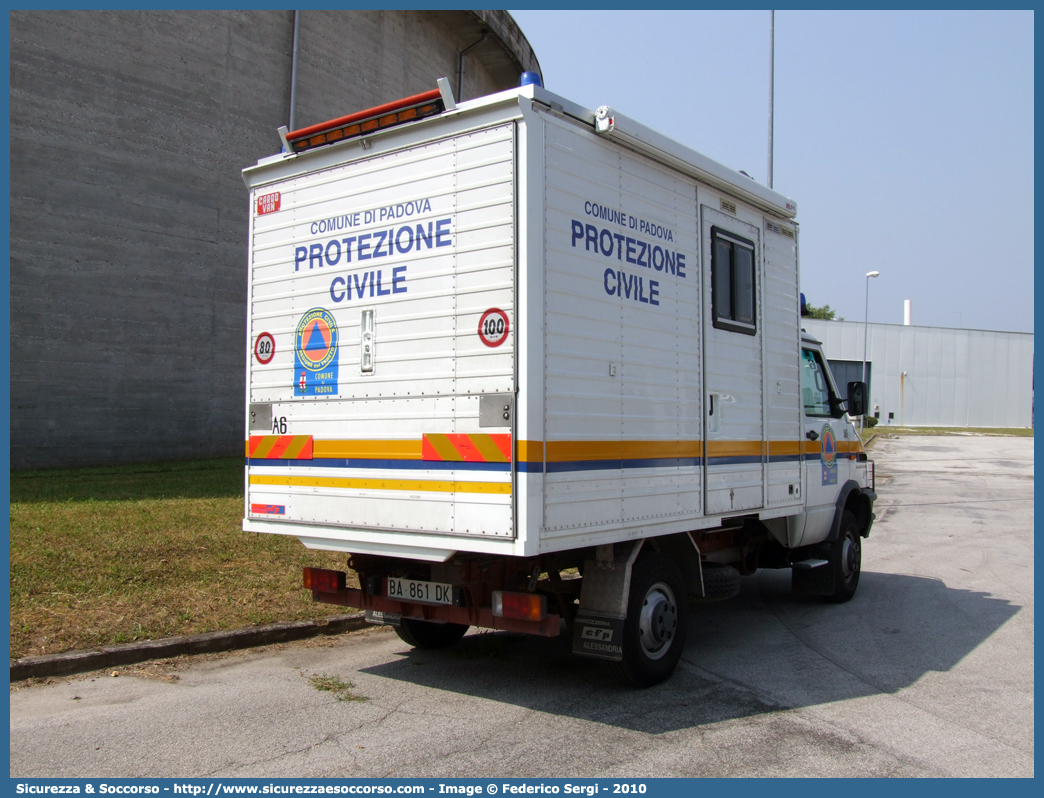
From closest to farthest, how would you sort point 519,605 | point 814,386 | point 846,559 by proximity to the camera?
1. point 519,605
2. point 814,386
3. point 846,559

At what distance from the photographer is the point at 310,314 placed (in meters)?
6.06

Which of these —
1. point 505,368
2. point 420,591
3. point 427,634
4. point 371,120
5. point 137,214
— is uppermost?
point 137,214

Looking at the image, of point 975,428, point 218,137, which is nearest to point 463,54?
point 218,137

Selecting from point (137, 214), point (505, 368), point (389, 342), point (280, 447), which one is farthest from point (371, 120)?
point (137, 214)

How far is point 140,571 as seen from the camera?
26.4 ft

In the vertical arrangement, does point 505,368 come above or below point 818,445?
above

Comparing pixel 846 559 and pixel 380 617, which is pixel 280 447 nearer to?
pixel 380 617

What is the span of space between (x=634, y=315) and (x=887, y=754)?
289 cm

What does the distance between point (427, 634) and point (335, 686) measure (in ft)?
3.61

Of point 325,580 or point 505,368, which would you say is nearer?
point 505,368

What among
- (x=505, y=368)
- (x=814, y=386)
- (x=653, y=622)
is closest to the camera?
(x=505, y=368)

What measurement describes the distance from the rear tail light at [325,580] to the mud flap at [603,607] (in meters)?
1.65

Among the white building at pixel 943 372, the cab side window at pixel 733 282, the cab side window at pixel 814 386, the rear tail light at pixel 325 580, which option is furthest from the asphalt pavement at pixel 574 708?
the white building at pixel 943 372

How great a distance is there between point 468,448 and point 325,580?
1758 millimetres
